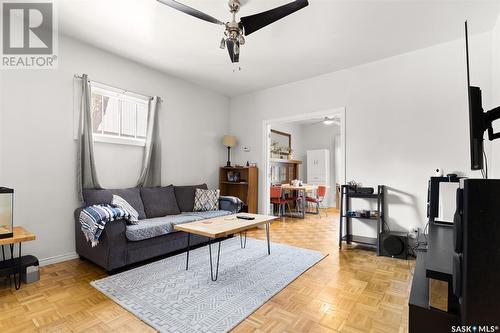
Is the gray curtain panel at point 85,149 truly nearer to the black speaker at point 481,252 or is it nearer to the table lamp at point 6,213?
the table lamp at point 6,213

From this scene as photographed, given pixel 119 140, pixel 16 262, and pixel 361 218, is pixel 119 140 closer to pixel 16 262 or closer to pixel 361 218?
pixel 16 262

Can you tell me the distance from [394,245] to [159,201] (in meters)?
3.33

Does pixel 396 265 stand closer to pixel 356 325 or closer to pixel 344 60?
pixel 356 325

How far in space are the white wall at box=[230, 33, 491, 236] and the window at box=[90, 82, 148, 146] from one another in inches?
116

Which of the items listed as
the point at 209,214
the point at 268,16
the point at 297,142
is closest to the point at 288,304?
the point at 209,214

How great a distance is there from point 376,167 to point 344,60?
1678mm

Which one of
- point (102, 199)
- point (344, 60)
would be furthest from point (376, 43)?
point (102, 199)

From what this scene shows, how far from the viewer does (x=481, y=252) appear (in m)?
0.90

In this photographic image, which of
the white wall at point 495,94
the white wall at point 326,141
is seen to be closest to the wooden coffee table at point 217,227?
the white wall at point 495,94

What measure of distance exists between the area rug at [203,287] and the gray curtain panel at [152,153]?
1.35 metres

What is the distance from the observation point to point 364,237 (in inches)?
150

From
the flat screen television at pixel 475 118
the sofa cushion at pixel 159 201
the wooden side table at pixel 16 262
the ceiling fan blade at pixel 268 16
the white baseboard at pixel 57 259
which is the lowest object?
the white baseboard at pixel 57 259

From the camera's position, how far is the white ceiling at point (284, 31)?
99.4 inches

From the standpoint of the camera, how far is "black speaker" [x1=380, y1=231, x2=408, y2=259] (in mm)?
3193
